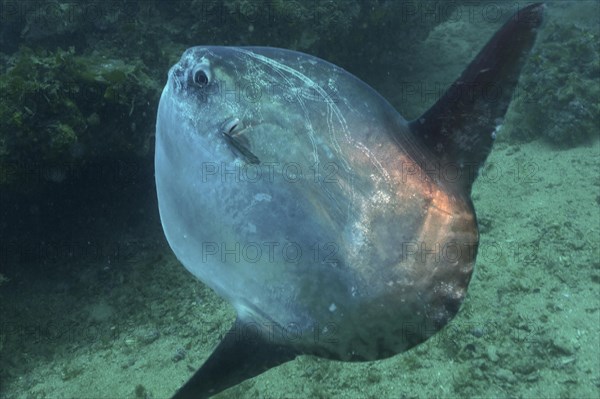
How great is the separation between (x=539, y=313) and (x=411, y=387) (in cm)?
151

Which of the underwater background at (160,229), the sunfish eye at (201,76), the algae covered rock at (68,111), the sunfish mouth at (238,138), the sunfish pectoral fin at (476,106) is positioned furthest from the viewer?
the algae covered rock at (68,111)

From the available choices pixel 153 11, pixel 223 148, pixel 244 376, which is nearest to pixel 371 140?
pixel 223 148

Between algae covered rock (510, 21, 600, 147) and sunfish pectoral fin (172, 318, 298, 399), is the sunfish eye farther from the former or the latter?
algae covered rock (510, 21, 600, 147)

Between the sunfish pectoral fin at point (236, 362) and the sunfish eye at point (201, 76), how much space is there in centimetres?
119

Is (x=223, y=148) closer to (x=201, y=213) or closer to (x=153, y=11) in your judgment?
(x=201, y=213)

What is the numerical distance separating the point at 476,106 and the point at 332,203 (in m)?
0.74

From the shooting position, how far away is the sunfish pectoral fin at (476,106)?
5.31 ft

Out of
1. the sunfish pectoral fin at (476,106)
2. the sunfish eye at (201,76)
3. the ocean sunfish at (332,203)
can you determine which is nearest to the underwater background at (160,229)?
the ocean sunfish at (332,203)

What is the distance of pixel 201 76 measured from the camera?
198cm

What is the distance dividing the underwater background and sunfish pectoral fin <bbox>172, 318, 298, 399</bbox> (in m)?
1.77

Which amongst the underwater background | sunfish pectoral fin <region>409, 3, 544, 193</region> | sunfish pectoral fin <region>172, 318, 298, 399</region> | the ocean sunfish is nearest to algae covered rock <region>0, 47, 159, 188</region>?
the underwater background

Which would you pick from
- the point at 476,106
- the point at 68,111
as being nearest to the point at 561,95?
the point at 476,106

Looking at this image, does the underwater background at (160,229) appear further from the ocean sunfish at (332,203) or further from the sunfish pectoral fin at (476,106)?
the sunfish pectoral fin at (476,106)

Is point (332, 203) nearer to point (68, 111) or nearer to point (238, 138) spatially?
point (238, 138)
